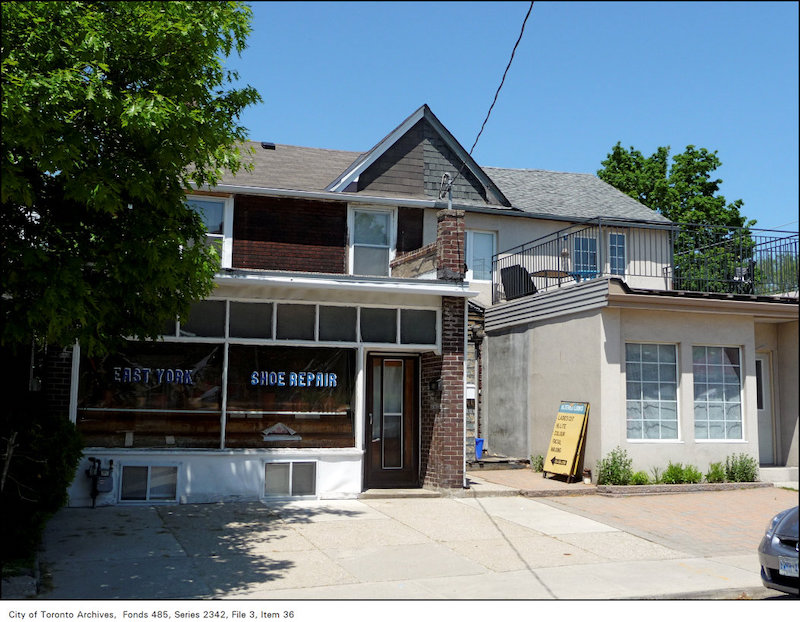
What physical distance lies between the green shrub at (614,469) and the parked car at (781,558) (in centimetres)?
653

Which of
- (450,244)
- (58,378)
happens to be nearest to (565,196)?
(450,244)

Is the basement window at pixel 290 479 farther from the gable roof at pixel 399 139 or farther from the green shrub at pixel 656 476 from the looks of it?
the gable roof at pixel 399 139

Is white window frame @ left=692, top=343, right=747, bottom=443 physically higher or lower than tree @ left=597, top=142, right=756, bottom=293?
lower

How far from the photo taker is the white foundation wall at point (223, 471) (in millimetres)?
11555

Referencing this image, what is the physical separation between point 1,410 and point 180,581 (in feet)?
9.86

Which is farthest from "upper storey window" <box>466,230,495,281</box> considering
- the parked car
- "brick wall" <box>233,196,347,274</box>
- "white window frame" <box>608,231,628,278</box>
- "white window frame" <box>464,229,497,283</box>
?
the parked car

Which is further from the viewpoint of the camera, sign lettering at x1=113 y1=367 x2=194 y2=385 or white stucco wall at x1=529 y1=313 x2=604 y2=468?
white stucco wall at x1=529 y1=313 x2=604 y2=468

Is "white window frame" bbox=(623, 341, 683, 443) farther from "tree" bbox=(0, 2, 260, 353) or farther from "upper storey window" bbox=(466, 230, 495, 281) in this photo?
"tree" bbox=(0, 2, 260, 353)

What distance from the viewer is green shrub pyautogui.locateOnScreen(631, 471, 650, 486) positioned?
13.9 m

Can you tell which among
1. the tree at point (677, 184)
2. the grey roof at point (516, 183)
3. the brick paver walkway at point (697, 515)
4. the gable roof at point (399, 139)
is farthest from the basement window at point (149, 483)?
the tree at point (677, 184)

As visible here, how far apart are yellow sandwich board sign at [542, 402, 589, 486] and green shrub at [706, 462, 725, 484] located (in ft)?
8.34

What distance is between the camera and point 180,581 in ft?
24.7

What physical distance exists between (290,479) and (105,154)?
648cm

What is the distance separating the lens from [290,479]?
491 inches
